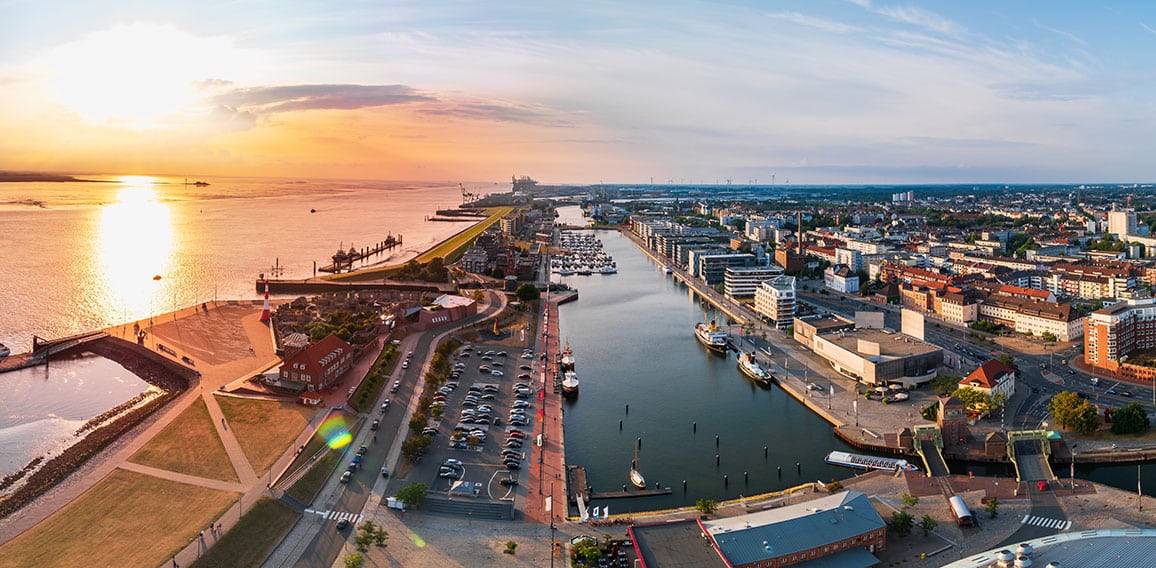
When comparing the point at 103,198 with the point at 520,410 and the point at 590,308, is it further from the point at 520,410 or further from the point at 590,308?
the point at 520,410

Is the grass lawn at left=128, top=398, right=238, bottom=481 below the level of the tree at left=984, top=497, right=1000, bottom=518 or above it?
above

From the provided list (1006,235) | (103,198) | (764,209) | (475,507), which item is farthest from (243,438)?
(103,198)

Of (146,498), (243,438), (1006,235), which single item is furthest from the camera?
(1006,235)

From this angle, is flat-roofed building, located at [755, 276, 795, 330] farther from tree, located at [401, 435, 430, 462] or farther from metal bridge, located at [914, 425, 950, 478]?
tree, located at [401, 435, 430, 462]

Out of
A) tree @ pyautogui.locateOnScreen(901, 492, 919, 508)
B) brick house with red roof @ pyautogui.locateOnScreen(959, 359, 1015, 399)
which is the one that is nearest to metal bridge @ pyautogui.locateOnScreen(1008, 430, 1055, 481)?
brick house with red roof @ pyautogui.locateOnScreen(959, 359, 1015, 399)

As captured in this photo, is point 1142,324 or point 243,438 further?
point 1142,324

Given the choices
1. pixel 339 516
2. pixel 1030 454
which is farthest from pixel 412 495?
pixel 1030 454

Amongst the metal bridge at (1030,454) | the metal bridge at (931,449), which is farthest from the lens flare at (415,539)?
the metal bridge at (1030,454)
